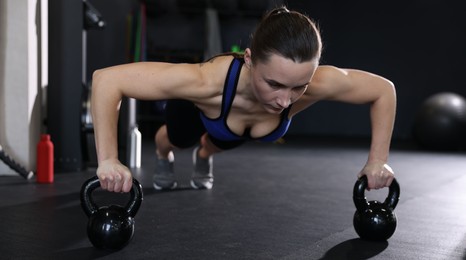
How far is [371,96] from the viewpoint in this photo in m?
1.83

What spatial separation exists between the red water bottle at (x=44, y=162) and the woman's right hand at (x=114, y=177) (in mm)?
1246

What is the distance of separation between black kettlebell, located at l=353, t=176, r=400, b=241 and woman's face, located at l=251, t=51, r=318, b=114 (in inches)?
16.4

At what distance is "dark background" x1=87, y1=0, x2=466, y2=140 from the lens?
575cm

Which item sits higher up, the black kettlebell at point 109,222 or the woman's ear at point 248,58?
the woman's ear at point 248,58

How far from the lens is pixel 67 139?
315cm

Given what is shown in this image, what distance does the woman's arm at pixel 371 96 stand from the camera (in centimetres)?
178

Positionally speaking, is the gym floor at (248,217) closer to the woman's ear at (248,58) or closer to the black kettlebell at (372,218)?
the black kettlebell at (372,218)

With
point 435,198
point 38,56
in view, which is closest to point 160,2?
point 38,56

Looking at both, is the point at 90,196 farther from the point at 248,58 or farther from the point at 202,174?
the point at 202,174

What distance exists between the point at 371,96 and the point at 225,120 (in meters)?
0.47

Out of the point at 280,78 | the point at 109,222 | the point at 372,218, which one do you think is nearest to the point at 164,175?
the point at 109,222

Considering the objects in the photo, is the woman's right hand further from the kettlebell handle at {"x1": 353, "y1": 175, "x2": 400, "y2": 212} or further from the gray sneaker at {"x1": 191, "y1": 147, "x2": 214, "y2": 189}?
the gray sneaker at {"x1": 191, "y1": 147, "x2": 214, "y2": 189}

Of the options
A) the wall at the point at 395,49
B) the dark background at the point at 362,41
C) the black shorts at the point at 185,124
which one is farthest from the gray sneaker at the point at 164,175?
the wall at the point at 395,49

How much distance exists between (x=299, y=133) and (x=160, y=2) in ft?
6.81
